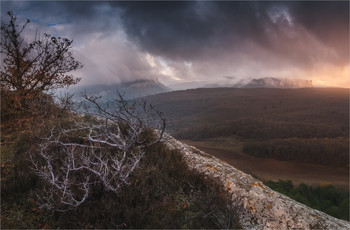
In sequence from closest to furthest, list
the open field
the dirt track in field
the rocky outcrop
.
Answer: the rocky outcrop
the dirt track in field
the open field

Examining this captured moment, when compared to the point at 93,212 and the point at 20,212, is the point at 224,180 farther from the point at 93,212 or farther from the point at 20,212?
the point at 20,212

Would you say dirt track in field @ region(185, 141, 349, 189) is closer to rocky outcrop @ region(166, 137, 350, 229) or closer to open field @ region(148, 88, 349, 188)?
open field @ region(148, 88, 349, 188)

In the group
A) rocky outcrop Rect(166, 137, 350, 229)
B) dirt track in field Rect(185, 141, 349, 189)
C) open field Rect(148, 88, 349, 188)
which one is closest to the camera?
rocky outcrop Rect(166, 137, 350, 229)

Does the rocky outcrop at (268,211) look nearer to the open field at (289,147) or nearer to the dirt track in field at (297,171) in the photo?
the open field at (289,147)

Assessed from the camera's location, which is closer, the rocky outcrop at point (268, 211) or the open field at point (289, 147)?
the rocky outcrop at point (268, 211)

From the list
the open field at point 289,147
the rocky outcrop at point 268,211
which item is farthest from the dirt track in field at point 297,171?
the rocky outcrop at point 268,211

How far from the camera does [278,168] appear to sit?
57.6m

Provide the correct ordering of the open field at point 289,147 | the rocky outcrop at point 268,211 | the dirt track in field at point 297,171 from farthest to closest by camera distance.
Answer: the open field at point 289,147
the dirt track in field at point 297,171
the rocky outcrop at point 268,211

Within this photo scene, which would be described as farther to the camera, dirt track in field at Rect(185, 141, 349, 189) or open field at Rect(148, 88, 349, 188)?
open field at Rect(148, 88, 349, 188)

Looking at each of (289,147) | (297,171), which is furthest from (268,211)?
(289,147)

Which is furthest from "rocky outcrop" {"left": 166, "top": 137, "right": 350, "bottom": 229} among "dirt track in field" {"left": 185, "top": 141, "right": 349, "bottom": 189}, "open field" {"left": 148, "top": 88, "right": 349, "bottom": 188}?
"dirt track in field" {"left": 185, "top": 141, "right": 349, "bottom": 189}

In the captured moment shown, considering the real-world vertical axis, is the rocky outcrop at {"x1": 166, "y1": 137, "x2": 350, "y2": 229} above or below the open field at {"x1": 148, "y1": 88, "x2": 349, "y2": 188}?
above

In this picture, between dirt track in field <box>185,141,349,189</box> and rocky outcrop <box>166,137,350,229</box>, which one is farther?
dirt track in field <box>185,141,349,189</box>

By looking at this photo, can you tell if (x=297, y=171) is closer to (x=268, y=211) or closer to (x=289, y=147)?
(x=289, y=147)
